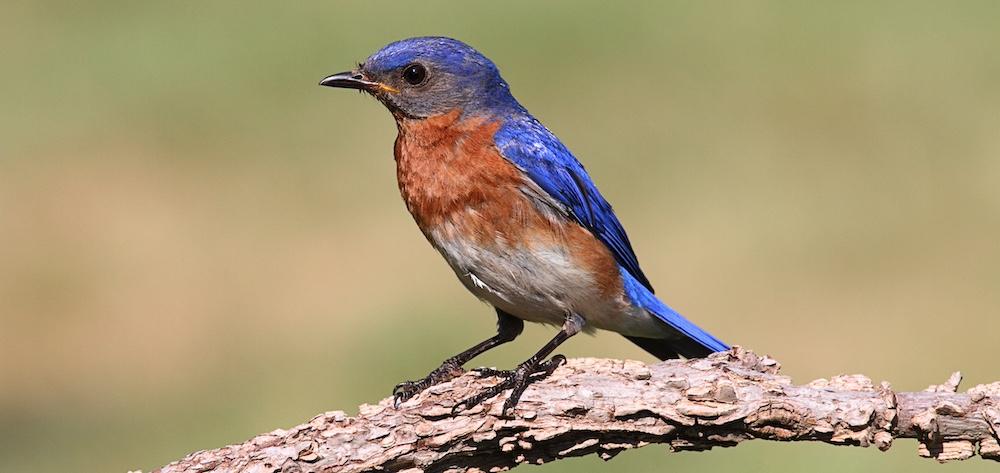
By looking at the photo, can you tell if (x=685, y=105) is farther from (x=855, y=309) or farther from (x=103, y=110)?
(x=103, y=110)

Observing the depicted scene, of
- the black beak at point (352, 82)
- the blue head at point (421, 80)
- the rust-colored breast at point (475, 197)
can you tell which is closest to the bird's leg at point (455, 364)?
the rust-colored breast at point (475, 197)

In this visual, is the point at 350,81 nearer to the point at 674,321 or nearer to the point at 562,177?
the point at 562,177

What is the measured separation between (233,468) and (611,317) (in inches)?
67.8

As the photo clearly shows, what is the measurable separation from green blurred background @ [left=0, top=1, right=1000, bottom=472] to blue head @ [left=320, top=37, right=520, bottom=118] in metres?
2.39

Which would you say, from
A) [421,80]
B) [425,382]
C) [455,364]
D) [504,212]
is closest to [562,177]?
[504,212]

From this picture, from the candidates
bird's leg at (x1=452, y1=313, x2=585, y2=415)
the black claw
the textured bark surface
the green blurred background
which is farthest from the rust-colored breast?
the green blurred background

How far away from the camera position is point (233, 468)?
15.1 feet

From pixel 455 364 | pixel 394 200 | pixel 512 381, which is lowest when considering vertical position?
pixel 512 381

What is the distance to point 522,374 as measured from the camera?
5.09 m

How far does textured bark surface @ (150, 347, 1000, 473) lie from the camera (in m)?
4.65

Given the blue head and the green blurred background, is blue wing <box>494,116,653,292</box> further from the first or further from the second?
the green blurred background

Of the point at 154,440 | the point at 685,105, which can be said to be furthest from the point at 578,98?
the point at 154,440

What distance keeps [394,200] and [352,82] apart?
464cm

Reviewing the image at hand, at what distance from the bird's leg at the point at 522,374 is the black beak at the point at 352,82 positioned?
1148mm
